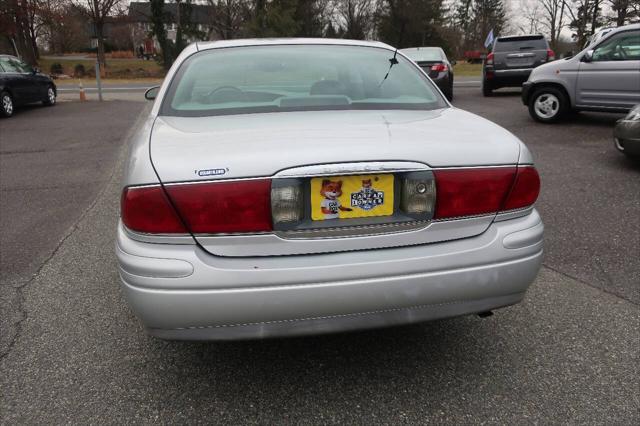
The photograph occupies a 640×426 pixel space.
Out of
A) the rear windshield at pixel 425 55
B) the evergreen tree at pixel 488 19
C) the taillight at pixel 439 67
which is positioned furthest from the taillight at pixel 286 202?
the evergreen tree at pixel 488 19

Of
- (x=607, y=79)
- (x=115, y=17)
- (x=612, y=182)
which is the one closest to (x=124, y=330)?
(x=612, y=182)

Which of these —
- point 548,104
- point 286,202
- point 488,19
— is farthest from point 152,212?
point 488,19

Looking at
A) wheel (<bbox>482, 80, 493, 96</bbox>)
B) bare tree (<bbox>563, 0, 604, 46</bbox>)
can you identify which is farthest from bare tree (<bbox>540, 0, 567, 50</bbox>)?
wheel (<bbox>482, 80, 493, 96</bbox>)

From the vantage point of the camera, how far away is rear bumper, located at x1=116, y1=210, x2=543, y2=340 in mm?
1960

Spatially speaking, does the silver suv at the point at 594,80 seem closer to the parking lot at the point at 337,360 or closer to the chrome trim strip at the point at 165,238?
the parking lot at the point at 337,360

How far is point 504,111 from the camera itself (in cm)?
1198

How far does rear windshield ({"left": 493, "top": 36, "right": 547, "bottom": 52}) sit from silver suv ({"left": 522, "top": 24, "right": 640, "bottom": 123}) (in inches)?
178

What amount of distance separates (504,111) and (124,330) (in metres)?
10.8

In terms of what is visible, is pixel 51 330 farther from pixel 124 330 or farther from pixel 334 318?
pixel 334 318

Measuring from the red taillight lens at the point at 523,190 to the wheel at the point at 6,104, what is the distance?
14200 mm

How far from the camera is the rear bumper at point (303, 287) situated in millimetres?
1960

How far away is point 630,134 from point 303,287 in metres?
5.65

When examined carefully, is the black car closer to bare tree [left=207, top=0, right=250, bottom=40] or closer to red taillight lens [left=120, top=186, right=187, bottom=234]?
red taillight lens [left=120, top=186, right=187, bottom=234]

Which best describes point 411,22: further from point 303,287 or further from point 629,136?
point 303,287
